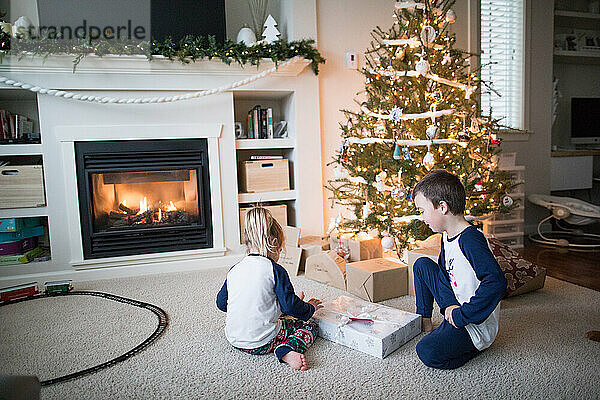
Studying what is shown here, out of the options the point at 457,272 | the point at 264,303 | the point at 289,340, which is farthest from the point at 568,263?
the point at 264,303

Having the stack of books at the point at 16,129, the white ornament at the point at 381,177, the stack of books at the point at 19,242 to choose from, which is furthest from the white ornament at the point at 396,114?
the stack of books at the point at 19,242

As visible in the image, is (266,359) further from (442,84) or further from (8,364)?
(442,84)

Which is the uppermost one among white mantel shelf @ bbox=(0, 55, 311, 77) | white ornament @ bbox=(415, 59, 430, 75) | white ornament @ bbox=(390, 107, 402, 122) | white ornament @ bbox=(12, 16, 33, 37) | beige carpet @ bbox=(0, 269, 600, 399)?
white ornament @ bbox=(12, 16, 33, 37)

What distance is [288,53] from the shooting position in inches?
140

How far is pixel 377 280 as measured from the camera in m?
2.60

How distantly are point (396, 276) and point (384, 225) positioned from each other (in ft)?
1.70

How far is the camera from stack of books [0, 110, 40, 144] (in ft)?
10.9

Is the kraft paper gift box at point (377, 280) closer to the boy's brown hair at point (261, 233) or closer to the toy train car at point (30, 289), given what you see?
the boy's brown hair at point (261, 233)

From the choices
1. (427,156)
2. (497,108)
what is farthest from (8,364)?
(497,108)

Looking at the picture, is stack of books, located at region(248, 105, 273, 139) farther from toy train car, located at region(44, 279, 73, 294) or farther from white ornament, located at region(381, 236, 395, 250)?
toy train car, located at region(44, 279, 73, 294)

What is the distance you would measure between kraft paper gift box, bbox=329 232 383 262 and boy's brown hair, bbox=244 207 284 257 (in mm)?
1197

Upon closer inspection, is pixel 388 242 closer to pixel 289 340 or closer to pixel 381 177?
pixel 381 177

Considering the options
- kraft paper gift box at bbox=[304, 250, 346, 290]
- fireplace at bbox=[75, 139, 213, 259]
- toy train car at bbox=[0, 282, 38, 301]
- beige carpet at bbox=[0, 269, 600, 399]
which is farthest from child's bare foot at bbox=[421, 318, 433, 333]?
toy train car at bbox=[0, 282, 38, 301]

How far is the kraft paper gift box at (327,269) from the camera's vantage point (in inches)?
115
